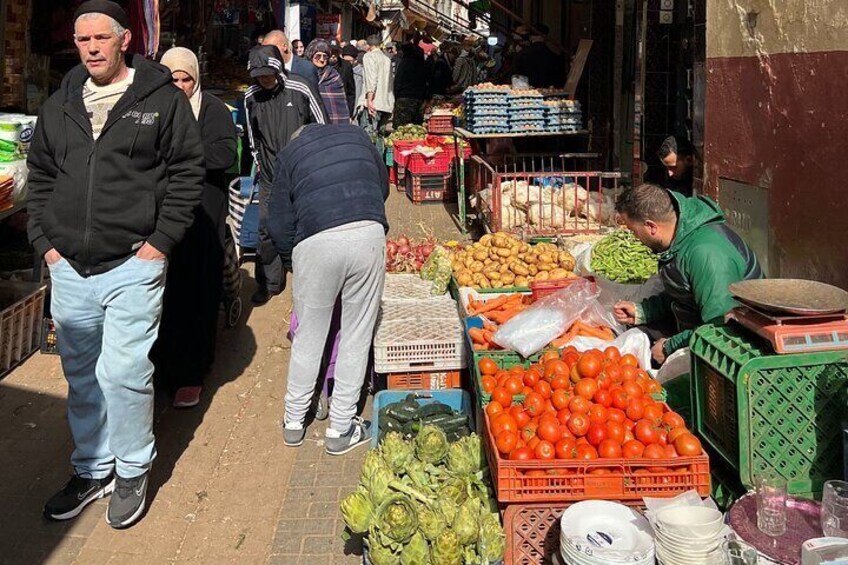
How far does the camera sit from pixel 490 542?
9.89ft

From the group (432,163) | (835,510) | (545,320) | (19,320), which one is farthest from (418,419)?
(432,163)

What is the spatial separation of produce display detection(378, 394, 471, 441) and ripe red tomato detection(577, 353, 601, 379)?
0.73 m

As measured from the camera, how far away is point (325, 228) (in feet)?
14.3

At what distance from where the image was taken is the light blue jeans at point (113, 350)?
3812 millimetres

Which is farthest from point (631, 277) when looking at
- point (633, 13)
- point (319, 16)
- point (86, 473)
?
point (319, 16)

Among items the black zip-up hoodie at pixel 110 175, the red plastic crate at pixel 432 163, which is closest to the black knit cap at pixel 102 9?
the black zip-up hoodie at pixel 110 175

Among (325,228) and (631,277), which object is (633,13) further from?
(325,228)

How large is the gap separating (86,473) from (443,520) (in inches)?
84.6

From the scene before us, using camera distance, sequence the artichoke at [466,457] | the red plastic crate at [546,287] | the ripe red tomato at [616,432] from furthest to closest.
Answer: the red plastic crate at [546,287]
the artichoke at [466,457]
the ripe red tomato at [616,432]

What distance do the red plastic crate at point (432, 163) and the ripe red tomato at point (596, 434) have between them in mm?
9252

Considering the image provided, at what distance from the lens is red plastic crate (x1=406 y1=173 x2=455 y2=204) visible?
488 inches

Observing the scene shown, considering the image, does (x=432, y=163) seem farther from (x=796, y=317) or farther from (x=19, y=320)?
(x=796, y=317)

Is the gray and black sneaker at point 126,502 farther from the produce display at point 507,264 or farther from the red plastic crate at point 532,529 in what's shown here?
the produce display at point 507,264

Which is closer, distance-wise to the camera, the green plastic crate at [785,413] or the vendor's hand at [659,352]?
the green plastic crate at [785,413]
